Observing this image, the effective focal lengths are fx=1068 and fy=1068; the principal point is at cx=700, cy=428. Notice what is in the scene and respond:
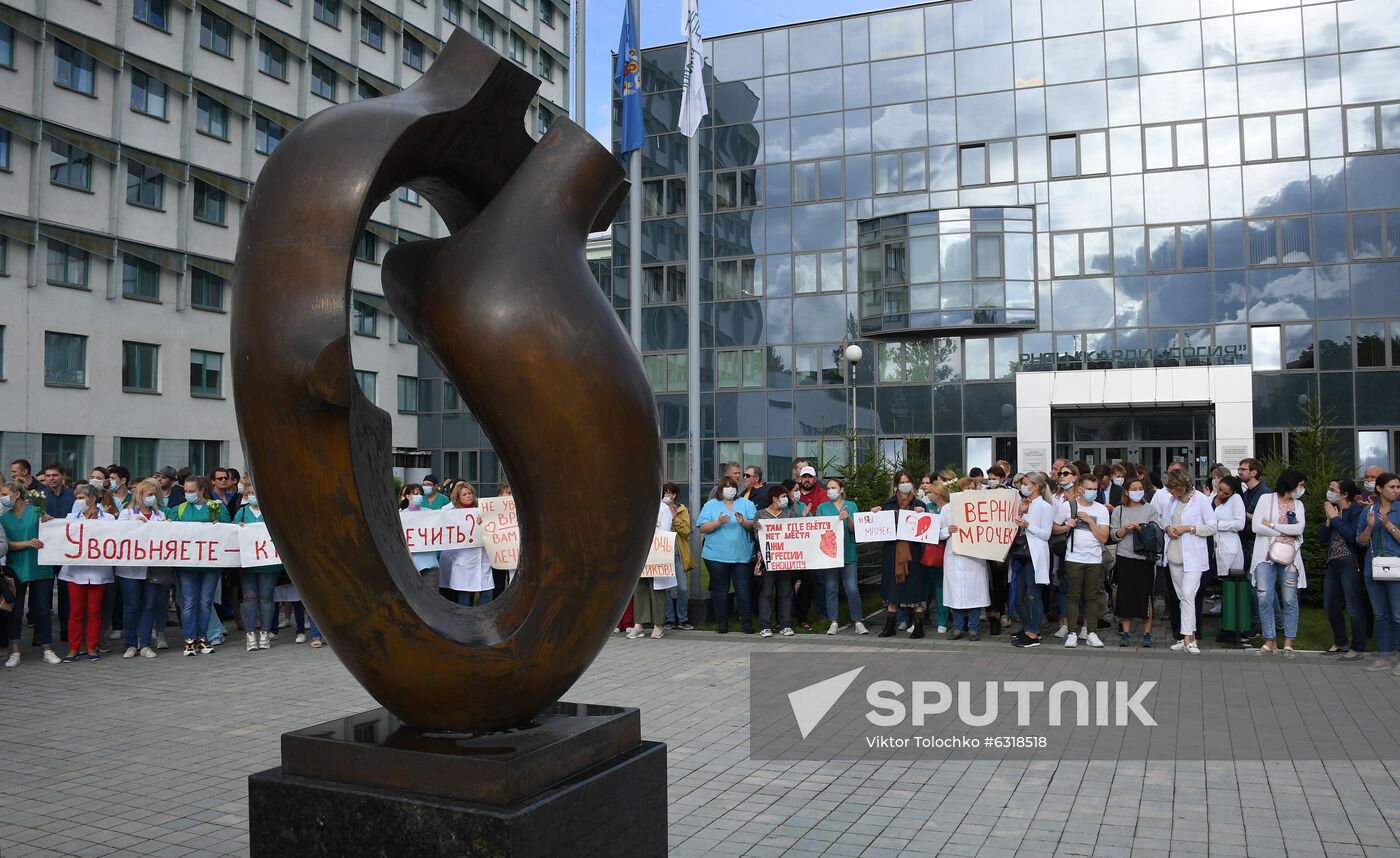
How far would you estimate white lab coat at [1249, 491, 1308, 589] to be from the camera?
11.5 metres

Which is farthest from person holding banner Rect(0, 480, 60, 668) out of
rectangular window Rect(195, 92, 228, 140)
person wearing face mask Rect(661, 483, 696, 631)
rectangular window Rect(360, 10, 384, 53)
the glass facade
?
rectangular window Rect(360, 10, 384, 53)

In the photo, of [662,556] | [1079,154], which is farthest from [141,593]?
[1079,154]

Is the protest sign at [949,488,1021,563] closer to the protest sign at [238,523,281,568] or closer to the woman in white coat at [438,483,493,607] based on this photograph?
the woman in white coat at [438,483,493,607]

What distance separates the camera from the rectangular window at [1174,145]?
1240 inches

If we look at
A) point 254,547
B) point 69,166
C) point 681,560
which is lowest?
point 681,560

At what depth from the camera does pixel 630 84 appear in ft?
48.9

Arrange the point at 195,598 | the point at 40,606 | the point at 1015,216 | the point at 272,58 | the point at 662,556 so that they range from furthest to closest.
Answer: the point at 272,58, the point at 1015,216, the point at 662,556, the point at 195,598, the point at 40,606

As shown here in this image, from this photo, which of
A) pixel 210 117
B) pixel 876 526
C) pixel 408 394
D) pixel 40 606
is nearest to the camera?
pixel 40 606

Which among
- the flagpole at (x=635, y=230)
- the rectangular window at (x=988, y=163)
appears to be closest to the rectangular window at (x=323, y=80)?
the rectangular window at (x=988, y=163)

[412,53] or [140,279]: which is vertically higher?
[412,53]

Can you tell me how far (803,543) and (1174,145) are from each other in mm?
24379

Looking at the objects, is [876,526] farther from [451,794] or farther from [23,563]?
[451,794]

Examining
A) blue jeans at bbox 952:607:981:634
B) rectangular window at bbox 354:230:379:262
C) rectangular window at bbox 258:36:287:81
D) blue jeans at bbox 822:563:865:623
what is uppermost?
rectangular window at bbox 258:36:287:81

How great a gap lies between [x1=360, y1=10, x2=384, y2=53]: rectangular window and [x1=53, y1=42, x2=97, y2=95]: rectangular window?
1239cm
